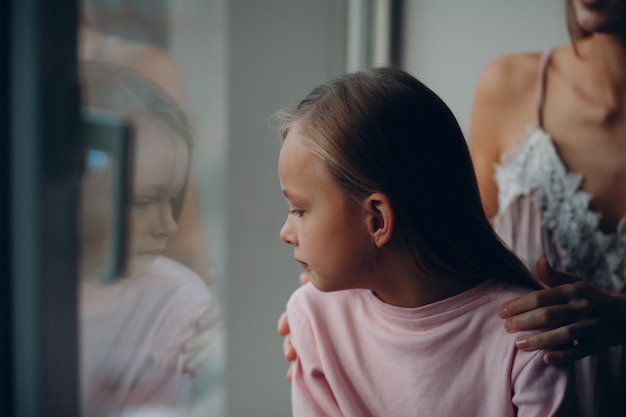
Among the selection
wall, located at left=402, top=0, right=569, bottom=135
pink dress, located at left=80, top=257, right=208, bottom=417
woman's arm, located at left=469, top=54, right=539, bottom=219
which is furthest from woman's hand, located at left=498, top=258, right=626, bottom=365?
wall, located at left=402, top=0, right=569, bottom=135

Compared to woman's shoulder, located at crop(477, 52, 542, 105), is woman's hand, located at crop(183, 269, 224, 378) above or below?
below

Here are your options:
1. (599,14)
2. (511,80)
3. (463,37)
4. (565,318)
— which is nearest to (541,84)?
(511,80)

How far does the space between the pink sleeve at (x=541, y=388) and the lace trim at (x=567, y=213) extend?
1.28 ft

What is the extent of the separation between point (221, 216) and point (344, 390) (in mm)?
543

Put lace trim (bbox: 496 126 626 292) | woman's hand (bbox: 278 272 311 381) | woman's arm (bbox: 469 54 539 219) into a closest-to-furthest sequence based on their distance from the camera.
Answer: woman's hand (bbox: 278 272 311 381)
lace trim (bbox: 496 126 626 292)
woman's arm (bbox: 469 54 539 219)

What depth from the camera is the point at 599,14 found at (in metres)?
1.02

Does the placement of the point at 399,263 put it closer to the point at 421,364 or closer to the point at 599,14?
the point at 421,364

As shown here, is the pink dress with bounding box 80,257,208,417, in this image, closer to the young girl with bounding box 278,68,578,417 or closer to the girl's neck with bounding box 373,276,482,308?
the young girl with bounding box 278,68,578,417

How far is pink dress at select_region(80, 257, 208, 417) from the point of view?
876 mm

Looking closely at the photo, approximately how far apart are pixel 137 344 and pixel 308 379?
269 mm

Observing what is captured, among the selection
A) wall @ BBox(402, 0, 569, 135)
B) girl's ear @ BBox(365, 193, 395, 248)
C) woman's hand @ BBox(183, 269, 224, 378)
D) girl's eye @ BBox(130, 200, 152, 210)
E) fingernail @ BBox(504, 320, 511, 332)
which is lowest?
woman's hand @ BBox(183, 269, 224, 378)

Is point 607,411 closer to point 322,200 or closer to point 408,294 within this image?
point 408,294

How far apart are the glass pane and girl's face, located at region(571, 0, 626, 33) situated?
59 cm

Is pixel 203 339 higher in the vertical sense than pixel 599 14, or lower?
lower
